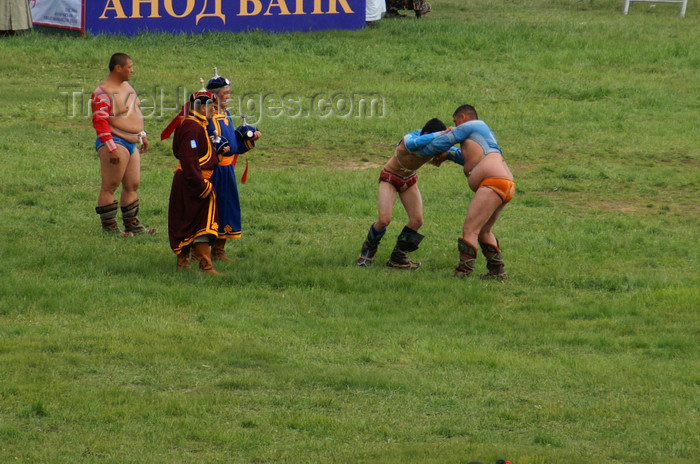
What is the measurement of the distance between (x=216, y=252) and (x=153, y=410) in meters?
3.90

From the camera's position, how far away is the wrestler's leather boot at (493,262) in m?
9.84

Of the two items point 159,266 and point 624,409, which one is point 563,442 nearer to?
point 624,409

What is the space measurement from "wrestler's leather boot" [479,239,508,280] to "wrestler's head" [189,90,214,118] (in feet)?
9.88

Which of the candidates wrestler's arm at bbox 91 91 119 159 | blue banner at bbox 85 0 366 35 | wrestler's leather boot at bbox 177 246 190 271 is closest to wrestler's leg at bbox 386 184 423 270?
wrestler's leather boot at bbox 177 246 190 271

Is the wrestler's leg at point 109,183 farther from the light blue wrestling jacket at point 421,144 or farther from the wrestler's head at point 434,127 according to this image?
the wrestler's head at point 434,127

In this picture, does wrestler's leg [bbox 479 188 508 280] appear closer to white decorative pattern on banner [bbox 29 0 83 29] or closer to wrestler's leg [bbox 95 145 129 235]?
wrestler's leg [bbox 95 145 129 235]

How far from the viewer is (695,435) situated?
243 inches

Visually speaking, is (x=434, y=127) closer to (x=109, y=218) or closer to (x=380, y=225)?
(x=380, y=225)

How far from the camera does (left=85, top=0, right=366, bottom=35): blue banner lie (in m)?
20.2

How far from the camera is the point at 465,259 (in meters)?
9.76

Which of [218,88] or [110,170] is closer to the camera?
[218,88]

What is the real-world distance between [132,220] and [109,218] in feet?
0.82

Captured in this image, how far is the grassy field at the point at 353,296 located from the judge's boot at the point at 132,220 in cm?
36

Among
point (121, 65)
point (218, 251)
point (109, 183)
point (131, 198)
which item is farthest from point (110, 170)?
point (218, 251)
